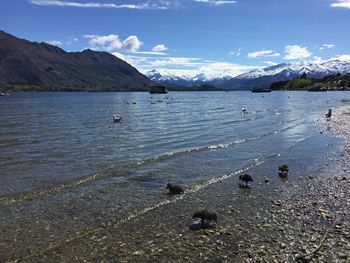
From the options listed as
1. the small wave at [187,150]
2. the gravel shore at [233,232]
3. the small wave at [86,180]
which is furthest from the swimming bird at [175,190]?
the small wave at [187,150]

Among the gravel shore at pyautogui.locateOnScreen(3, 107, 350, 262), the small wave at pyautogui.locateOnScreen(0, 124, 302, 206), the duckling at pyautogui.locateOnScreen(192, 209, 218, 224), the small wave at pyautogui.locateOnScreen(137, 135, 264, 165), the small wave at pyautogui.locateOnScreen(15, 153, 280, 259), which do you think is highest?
the duckling at pyautogui.locateOnScreen(192, 209, 218, 224)

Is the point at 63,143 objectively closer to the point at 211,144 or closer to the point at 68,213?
the point at 211,144

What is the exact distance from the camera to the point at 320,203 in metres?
18.5

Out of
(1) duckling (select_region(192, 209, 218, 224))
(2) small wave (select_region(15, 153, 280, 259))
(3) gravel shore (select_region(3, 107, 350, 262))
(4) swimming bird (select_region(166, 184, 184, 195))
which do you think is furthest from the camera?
(4) swimming bird (select_region(166, 184, 184, 195))

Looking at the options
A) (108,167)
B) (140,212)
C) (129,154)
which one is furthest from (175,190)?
(129,154)

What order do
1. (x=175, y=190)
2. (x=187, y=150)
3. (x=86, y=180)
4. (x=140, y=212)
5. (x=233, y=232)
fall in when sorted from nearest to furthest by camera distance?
1. (x=233, y=232)
2. (x=140, y=212)
3. (x=175, y=190)
4. (x=86, y=180)
5. (x=187, y=150)

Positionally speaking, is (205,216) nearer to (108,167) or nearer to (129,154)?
(108,167)

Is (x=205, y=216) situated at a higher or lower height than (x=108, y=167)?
higher

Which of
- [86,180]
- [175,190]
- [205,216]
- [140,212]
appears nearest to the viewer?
[205,216]

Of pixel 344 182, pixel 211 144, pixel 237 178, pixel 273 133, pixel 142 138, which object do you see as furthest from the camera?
pixel 273 133

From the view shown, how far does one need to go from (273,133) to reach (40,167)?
31103 mm

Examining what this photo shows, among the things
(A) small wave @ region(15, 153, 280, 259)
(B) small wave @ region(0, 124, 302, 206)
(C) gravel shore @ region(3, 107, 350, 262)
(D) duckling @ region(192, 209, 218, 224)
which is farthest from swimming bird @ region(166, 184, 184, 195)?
(B) small wave @ region(0, 124, 302, 206)

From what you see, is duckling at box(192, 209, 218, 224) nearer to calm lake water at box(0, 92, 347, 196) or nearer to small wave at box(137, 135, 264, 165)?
calm lake water at box(0, 92, 347, 196)

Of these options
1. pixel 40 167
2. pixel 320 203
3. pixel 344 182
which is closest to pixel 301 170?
pixel 344 182
